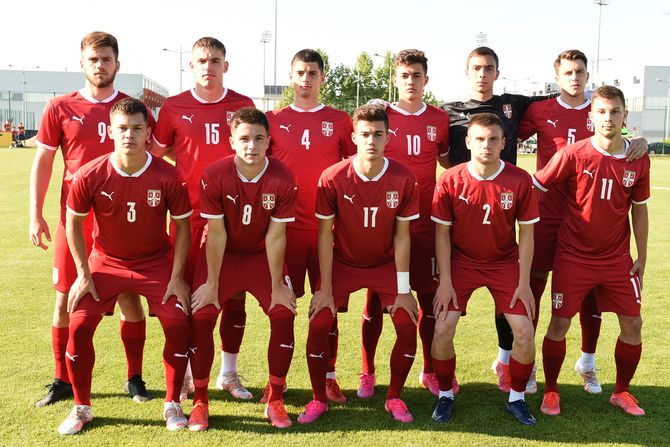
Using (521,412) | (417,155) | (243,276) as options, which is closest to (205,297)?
(243,276)

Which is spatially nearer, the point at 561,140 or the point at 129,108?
the point at 129,108

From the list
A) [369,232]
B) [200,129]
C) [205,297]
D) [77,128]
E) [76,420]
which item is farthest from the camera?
[200,129]

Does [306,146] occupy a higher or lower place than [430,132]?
lower

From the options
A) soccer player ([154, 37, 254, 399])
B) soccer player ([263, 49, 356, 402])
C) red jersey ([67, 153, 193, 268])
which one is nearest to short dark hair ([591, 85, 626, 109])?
soccer player ([263, 49, 356, 402])

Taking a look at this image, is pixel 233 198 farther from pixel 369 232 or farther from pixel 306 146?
pixel 369 232

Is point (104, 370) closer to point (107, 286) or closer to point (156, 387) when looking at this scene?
point (156, 387)

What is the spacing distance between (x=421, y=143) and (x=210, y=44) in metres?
1.71

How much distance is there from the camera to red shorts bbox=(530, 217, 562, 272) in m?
4.83

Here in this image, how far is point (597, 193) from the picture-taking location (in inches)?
173

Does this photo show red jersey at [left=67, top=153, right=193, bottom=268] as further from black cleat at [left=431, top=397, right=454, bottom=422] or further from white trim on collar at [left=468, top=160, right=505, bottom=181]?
black cleat at [left=431, top=397, right=454, bottom=422]

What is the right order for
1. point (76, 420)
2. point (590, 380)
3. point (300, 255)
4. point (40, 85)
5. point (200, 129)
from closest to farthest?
point (76, 420), point (200, 129), point (300, 255), point (590, 380), point (40, 85)

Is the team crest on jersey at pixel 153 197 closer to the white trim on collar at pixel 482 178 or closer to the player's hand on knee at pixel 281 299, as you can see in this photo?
the player's hand on knee at pixel 281 299

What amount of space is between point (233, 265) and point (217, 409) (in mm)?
1009

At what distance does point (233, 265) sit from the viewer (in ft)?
14.3
